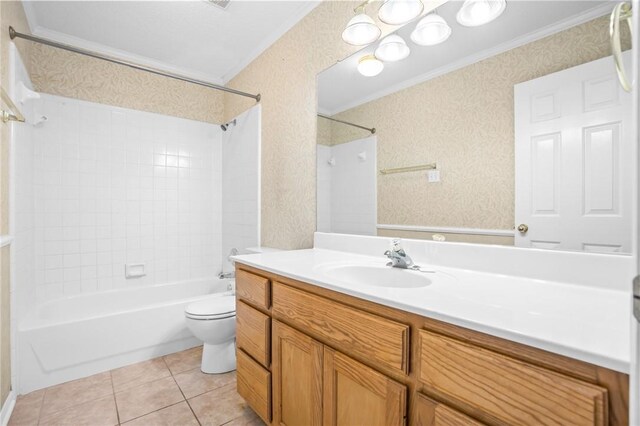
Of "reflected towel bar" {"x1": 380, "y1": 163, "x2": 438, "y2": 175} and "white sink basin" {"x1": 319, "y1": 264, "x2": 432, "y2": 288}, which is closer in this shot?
"white sink basin" {"x1": 319, "y1": 264, "x2": 432, "y2": 288}

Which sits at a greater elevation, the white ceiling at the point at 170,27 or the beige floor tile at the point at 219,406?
the white ceiling at the point at 170,27

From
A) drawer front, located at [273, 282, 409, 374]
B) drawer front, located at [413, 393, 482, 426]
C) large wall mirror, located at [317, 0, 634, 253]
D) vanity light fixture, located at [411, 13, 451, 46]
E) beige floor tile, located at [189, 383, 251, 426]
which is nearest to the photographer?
drawer front, located at [413, 393, 482, 426]

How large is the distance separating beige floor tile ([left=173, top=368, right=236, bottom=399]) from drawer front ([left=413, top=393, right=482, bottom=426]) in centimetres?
148

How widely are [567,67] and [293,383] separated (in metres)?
1.45

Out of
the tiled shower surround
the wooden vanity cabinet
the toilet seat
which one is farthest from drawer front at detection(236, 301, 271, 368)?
the tiled shower surround

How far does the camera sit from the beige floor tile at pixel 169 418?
58.4 inches

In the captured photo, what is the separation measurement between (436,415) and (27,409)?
2119mm

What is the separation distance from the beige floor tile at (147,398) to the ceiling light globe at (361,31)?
2.15 meters

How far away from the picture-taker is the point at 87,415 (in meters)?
1.55

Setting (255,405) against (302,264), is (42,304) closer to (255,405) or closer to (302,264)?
(255,405)

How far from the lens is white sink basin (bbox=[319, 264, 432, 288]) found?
1177 mm

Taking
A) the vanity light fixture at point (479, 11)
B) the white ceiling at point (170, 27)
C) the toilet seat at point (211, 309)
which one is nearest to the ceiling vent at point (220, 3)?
the white ceiling at point (170, 27)

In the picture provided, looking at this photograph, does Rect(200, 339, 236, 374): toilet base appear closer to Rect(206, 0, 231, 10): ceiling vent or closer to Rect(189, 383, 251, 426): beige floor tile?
Rect(189, 383, 251, 426): beige floor tile

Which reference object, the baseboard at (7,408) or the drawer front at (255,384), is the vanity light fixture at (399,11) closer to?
the drawer front at (255,384)
